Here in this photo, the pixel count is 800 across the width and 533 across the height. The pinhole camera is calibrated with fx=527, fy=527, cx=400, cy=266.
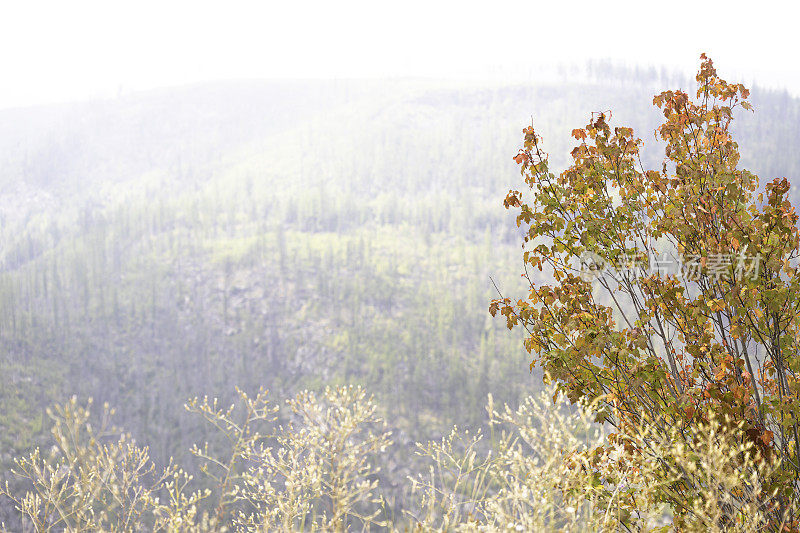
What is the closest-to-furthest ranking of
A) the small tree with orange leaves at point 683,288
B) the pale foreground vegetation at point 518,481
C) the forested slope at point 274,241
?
the pale foreground vegetation at point 518,481 → the small tree with orange leaves at point 683,288 → the forested slope at point 274,241

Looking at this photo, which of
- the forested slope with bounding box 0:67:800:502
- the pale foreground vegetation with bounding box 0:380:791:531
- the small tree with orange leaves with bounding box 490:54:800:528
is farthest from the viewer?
the forested slope with bounding box 0:67:800:502

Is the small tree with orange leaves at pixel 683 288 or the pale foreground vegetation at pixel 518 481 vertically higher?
the small tree with orange leaves at pixel 683 288

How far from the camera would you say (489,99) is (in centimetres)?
13938

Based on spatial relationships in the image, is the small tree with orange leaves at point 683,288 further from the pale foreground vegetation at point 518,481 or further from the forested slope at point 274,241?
the forested slope at point 274,241

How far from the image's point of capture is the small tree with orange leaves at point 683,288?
9.87ft

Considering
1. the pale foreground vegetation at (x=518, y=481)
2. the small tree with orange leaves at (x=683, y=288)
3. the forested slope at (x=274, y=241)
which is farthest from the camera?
the forested slope at (x=274, y=241)

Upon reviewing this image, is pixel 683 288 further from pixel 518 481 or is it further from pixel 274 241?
pixel 274 241

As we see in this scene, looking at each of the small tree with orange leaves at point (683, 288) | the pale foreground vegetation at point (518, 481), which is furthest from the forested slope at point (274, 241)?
the small tree with orange leaves at point (683, 288)

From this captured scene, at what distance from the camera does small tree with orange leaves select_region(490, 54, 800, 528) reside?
3.01 meters

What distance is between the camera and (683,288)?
11.0ft

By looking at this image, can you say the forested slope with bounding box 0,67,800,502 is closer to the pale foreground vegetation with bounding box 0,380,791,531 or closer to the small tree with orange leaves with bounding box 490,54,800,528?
the pale foreground vegetation with bounding box 0,380,791,531

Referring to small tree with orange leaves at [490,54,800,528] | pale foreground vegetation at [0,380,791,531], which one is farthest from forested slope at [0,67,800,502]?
small tree with orange leaves at [490,54,800,528]

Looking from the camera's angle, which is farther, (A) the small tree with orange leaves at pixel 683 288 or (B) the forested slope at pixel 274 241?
(B) the forested slope at pixel 274 241

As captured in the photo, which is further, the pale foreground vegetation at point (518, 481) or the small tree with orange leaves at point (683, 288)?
the small tree with orange leaves at point (683, 288)
